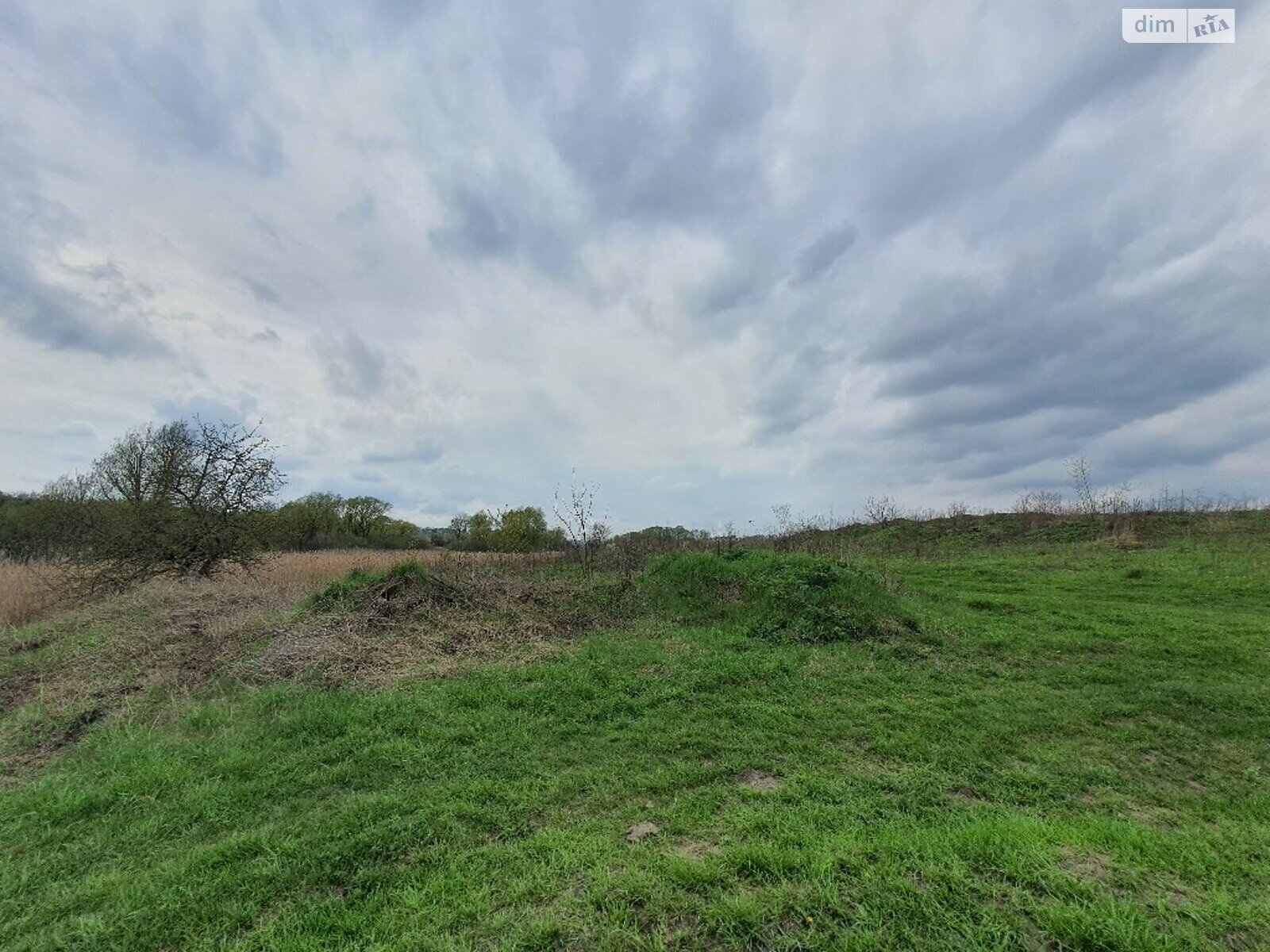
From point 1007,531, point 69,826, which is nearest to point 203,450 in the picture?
point 69,826

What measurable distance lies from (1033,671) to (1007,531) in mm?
20975

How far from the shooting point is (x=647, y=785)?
398 cm

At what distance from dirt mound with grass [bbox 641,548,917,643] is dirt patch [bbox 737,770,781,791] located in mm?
4132

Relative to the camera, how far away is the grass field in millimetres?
2549

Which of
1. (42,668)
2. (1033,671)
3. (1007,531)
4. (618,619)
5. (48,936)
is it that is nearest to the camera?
(48,936)

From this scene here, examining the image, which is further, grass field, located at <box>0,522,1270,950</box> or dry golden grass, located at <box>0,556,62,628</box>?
dry golden grass, located at <box>0,556,62,628</box>

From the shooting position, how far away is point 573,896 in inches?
107

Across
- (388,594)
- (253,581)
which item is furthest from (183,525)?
(388,594)

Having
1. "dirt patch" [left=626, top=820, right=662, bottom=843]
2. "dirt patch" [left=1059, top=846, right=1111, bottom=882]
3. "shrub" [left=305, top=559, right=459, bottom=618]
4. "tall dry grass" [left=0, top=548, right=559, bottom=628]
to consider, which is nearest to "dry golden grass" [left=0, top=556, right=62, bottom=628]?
"tall dry grass" [left=0, top=548, right=559, bottom=628]

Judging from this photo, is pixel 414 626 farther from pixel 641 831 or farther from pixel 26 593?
pixel 26 593

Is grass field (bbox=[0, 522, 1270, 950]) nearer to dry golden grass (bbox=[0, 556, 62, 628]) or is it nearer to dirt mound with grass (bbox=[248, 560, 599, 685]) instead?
dirt mound with grass (bbox=[248, 560, 599, 685])

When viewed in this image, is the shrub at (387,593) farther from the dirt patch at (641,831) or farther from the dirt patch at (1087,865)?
the dirt patch at (1087,865)

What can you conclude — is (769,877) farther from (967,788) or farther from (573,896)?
(967,788)

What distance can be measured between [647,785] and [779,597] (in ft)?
19.1
